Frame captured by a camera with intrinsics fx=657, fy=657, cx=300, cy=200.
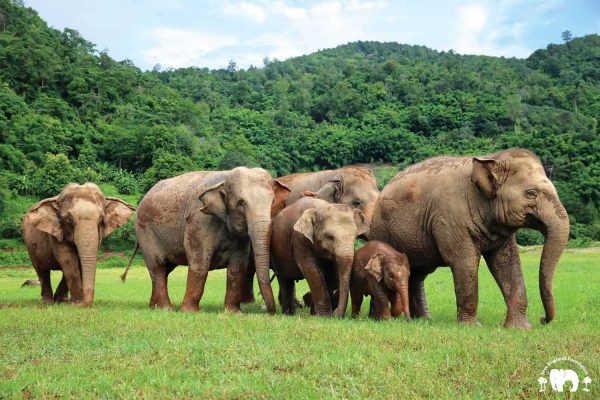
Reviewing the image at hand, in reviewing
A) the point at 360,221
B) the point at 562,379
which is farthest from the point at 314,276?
the point at 562,379

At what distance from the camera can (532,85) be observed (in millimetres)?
133625

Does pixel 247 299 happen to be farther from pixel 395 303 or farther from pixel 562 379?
pixel 562 379

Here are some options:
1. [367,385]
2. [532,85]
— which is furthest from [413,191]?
[532,85]

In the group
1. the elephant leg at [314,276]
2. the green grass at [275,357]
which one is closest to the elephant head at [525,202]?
the green grass at [275,357]

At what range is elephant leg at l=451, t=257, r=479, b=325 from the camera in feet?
32.3

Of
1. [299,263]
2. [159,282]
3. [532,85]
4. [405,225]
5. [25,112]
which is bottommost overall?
[159,282]

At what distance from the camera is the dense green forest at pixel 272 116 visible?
7456cm

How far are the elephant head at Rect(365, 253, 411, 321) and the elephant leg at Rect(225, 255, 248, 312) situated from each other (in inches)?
111

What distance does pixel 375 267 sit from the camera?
1052 cm

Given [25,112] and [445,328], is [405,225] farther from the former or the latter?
[25,112]

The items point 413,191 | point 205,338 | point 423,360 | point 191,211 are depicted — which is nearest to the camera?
point 423,360

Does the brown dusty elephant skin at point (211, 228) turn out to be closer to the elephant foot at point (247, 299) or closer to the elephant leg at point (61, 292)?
the elephant foot at point (247, 299)

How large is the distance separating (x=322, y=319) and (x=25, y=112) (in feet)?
262

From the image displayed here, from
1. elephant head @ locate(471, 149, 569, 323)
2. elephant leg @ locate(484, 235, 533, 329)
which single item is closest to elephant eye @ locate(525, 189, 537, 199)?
elephant head @ locate(471, 149, 569, 323)
